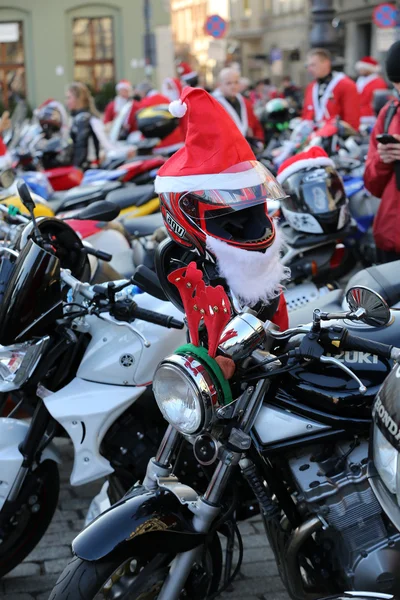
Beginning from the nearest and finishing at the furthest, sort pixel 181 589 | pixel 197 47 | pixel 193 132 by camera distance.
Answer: pixel 181 589 < pixel 193 132 < pixel 197 47

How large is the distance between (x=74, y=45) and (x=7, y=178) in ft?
103

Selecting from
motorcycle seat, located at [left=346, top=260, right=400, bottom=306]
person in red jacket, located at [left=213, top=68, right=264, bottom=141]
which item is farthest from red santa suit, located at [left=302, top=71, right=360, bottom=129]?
motorcycle seat, located at [left=346, top=260, right=400, bottom=306]

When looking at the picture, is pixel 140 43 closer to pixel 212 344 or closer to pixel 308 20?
pixel 308 20

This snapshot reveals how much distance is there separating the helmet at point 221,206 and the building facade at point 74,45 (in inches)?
1245

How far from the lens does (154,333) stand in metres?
3.21

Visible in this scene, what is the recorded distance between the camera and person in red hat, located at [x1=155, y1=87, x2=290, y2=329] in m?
2.58

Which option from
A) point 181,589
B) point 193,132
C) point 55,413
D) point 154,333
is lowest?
point 181,589

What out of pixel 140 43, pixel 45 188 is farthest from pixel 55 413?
pixel 140 43

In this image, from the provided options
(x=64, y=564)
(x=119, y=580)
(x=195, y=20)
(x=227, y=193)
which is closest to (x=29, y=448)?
(x=64, y=564)

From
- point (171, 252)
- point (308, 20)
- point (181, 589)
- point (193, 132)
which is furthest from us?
point (308, 20)

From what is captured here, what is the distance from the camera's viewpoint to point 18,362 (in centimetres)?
316

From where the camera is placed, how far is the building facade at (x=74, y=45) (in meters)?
34.0

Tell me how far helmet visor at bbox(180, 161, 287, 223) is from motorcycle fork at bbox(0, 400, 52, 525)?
3.28 feet

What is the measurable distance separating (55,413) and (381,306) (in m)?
1.28
